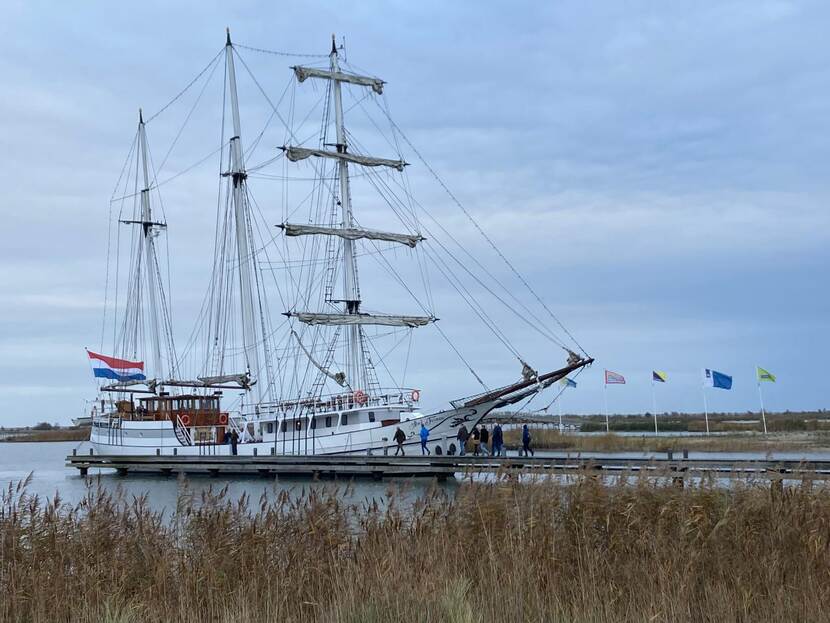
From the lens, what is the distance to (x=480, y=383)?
47.1 meters

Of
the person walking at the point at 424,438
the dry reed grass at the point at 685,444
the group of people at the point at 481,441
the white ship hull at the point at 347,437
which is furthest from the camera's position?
the dry reed grass at the point at 685,444

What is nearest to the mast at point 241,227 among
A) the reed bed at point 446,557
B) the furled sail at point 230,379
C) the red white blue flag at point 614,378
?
the furled sail at point 230,379

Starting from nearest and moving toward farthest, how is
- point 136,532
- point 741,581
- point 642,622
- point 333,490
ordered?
point 642,622, point 741,581, point 136,532, point 333,490

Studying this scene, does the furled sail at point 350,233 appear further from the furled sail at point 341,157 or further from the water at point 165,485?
the water at point 165,485

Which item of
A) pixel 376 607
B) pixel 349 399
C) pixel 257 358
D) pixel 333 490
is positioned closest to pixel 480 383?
pixel 349 399

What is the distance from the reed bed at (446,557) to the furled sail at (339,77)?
46.6 m

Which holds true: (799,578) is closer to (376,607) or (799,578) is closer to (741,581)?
(741,581)

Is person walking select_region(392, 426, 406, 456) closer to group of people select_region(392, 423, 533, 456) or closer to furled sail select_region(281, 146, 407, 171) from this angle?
group of people select_region(392, 423, 533, 456)

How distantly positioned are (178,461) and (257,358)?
851 centimetres

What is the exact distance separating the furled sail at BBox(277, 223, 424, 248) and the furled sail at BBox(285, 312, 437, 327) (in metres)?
4.27

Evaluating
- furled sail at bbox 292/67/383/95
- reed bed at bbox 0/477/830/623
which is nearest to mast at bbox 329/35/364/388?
furled sail at bbox 292/67/383/95

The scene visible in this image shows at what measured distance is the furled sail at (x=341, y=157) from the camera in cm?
5266

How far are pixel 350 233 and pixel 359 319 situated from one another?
16.3 feet

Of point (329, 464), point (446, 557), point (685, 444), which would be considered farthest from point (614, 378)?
point (446, 557)
